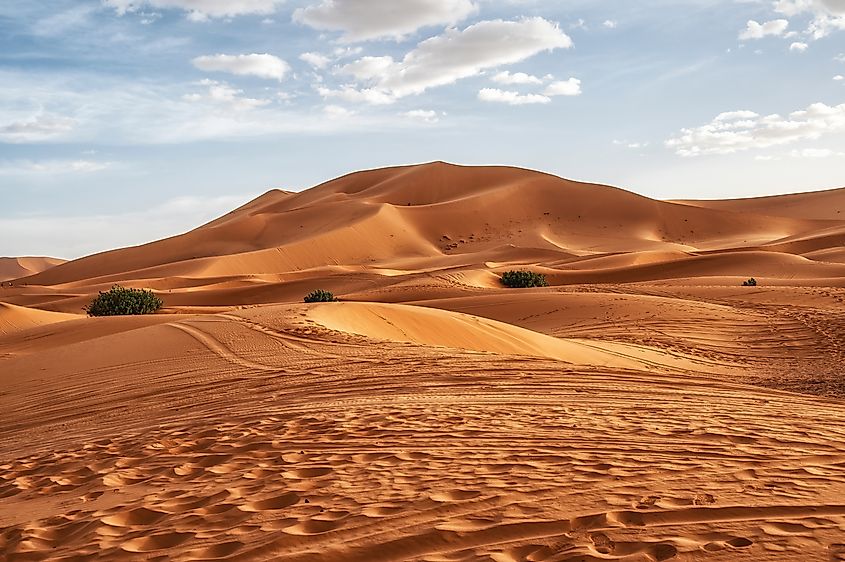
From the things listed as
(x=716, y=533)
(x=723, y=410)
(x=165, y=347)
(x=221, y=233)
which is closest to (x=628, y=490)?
(x=716, y=533)

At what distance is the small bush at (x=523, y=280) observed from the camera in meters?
29.4

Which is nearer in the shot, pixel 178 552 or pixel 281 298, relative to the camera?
pixel 178 552

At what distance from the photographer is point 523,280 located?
29.5m

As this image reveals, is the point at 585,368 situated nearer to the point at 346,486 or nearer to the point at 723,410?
the point at 723,410

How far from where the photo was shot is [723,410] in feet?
23.6

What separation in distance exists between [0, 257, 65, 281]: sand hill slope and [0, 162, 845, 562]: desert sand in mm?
131346

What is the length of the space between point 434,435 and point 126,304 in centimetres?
1888

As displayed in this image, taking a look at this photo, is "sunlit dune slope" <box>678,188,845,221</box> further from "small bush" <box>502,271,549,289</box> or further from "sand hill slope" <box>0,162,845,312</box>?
"small bush" <box>502,271,549,289</box>

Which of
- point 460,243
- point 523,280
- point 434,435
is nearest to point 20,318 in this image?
point 523,280

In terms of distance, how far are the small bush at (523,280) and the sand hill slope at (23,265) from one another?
392 ft

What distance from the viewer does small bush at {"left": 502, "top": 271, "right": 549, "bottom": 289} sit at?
29.4m

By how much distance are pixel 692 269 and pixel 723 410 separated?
89.3 ft

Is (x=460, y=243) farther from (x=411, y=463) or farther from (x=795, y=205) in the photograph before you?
(x=411, y=463)

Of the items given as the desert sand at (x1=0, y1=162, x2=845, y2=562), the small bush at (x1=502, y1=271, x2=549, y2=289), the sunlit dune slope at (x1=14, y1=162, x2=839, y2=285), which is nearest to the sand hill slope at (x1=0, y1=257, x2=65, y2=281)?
the sunlit dune slope at (x1=14, y1=162, x2=839, y2=285)
